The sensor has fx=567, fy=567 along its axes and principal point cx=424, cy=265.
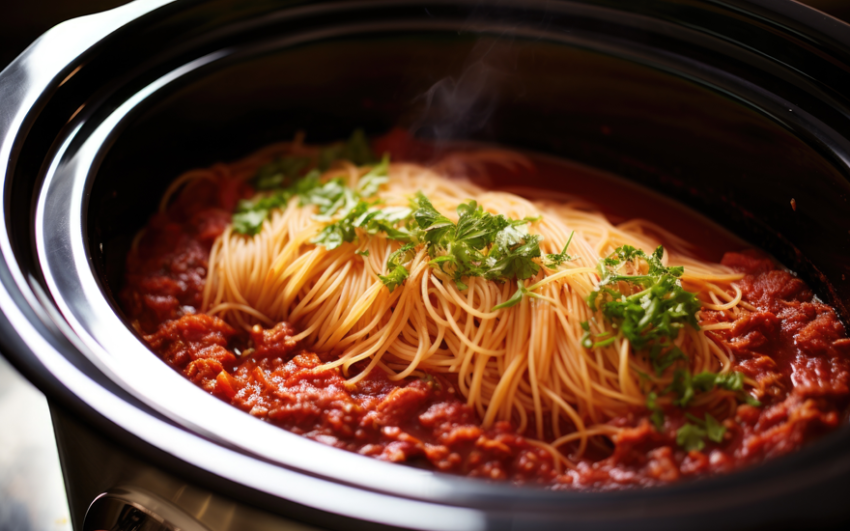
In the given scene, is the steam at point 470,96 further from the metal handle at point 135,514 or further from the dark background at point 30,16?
the metal handle at point 135,514

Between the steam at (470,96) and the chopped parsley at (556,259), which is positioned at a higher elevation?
the steam at (470,96)

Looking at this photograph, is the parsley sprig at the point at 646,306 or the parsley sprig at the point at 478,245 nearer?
the parsley sprig at the point at 646,306

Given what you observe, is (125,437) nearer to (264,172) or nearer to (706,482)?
(706,482)

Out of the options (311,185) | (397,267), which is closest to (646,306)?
(397,267)

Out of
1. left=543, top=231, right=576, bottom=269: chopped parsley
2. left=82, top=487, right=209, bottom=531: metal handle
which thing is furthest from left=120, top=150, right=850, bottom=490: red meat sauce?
left=543, top=231, right=576, bottom=269: chopped parsley

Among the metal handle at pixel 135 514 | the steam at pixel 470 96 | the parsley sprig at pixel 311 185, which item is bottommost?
the metal handle at pixel 135 514

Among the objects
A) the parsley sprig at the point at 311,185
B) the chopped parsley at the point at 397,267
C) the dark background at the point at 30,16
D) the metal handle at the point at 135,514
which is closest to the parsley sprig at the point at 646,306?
the chopped parsley at the point at 397,267

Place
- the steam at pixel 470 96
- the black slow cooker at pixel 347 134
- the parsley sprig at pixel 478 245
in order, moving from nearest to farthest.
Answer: the black slow cooker at pixel 347 134 → the parsley sprig at pixel 478 245 → the steam at pixel 470 96
